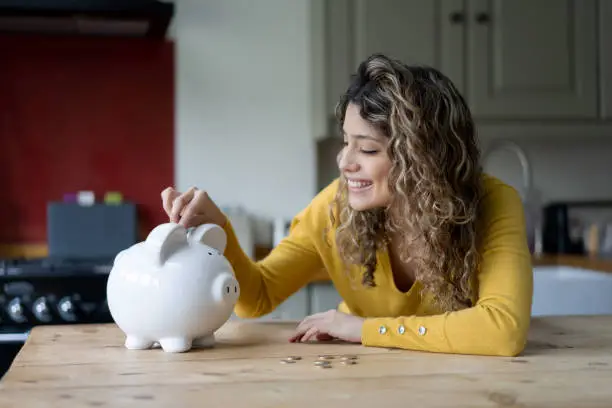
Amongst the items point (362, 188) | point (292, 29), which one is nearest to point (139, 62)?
point (292, 29)

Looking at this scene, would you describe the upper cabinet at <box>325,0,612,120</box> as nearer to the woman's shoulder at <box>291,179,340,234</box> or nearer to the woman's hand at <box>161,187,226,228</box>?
the woman's shoulder at <box>291,179,340,234</box>

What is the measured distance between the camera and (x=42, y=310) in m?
2.28

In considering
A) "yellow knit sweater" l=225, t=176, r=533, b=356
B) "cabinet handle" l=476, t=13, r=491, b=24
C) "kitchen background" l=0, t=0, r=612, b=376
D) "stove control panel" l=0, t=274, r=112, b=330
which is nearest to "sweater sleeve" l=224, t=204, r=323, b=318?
"yellow knit sweater" l=225, t=176, r=533, b=356

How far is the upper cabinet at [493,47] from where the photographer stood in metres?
2.89

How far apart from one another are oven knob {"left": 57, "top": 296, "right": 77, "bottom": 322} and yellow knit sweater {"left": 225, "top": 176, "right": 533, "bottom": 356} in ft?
2.63

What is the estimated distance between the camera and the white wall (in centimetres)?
311

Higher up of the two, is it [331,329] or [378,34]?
[378,34]

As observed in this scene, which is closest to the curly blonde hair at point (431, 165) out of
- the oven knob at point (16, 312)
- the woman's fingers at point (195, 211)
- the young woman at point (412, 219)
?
the young woman at point (412, 219)

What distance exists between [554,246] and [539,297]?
0.89 m

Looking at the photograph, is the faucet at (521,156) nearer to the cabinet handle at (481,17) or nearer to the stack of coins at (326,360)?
the cabinet handle at (481,17)

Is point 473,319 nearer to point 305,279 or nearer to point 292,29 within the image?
point 305,279

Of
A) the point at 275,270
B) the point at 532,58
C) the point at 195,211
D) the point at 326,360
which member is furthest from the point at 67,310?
the point at 532,58

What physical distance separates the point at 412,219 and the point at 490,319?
0.28m

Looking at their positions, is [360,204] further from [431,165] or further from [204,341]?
[204,341]
